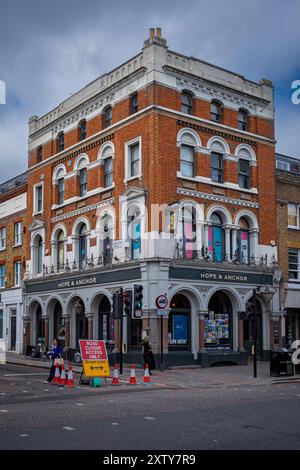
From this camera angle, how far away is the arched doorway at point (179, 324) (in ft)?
92.0

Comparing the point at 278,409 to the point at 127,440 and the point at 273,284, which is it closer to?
the point at 127,440

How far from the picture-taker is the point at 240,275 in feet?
99.5

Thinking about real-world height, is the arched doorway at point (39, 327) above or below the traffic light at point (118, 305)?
below

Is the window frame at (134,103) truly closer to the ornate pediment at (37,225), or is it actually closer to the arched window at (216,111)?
the arched window at (216,111)

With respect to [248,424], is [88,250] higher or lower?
higher

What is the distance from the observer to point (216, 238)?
30.4 metres

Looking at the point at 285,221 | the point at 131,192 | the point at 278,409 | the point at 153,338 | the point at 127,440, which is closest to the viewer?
the point at 127,440

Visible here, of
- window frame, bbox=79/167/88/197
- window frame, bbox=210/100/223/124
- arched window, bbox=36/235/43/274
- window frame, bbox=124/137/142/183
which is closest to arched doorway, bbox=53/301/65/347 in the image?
arched window, bbox=36/235/43/274

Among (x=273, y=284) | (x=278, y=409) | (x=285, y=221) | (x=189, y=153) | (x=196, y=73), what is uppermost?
(x=196, y=73)

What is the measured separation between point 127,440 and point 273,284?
76.4 ft

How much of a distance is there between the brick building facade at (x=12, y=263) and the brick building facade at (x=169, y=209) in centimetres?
447

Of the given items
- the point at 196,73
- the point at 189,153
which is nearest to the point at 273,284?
the point at 189,153

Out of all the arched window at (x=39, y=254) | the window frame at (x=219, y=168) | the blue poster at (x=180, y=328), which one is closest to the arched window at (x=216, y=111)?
the window frame at (x=219, y=168)

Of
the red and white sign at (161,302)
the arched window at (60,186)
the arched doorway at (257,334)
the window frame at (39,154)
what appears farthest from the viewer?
the window frame at (39,154)
